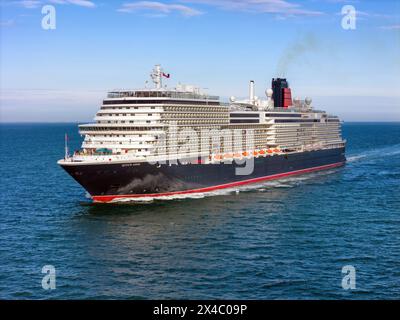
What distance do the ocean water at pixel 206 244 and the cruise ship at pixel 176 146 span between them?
2776 mm

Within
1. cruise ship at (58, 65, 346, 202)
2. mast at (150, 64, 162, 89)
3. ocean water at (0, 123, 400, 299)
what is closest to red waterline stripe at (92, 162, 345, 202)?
→ cruise ship at (58, 65, 346, 202)

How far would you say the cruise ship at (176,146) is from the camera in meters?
48.8

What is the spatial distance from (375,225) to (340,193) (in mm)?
16135

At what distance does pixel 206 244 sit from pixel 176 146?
21373mm

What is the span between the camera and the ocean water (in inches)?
1057

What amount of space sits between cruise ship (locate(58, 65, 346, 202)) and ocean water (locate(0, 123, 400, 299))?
2776mm

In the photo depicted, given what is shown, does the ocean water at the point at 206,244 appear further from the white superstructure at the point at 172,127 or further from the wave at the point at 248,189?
the white superstructure at the point at 172,127

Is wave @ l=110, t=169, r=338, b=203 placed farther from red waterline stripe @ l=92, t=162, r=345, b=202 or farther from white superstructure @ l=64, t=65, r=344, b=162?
white superstructure @ l=64, t=65, r=344, b=162

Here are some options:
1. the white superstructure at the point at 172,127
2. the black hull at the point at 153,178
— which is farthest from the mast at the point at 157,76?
the black hull at the point at 153,178

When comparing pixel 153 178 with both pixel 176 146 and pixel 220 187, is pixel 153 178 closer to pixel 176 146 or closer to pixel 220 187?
pixel 176 146

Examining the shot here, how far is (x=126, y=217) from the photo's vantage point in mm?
43312

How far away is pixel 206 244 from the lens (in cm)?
3484
